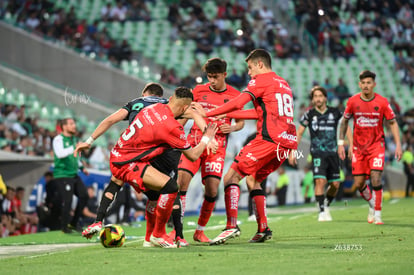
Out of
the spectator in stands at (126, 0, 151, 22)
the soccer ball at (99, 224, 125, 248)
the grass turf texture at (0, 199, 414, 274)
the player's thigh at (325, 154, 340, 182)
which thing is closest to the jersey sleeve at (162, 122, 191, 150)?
the grass turf texture at (0, 199, 414, 274)

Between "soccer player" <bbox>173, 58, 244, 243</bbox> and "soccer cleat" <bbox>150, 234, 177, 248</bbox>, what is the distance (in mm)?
922

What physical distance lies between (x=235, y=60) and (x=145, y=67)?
161 inches

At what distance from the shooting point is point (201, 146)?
958 centimetres

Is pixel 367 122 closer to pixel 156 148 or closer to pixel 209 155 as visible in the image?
pixel 209 155

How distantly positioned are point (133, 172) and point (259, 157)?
5.40 feet

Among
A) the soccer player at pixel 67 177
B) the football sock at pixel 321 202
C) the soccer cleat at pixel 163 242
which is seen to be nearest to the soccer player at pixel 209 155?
the soccer cleat at pixel 163 242

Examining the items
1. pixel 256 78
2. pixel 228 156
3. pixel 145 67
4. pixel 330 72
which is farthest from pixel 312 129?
pixel 330 72

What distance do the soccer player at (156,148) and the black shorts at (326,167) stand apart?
258 inches

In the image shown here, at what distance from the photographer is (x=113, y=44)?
30.8 metres

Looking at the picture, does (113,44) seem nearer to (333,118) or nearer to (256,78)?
(333,118)

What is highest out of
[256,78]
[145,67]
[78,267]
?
[145,67]

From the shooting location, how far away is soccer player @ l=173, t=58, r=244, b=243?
1089 centimetres

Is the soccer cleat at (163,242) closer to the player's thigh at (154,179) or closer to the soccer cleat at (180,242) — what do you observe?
the soccer cleat at (180,242)

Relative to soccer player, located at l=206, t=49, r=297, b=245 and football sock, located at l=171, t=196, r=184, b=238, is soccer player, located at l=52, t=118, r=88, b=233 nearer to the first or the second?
football sock, located at l=171, t=196, r=184, b=238
